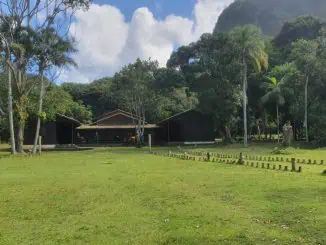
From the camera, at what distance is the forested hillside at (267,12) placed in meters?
130

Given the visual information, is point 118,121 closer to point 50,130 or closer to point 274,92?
point 50,130

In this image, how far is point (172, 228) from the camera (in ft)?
28.3

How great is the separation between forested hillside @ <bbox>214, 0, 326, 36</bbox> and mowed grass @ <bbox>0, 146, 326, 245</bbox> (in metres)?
119

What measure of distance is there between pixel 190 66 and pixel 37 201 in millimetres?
49695

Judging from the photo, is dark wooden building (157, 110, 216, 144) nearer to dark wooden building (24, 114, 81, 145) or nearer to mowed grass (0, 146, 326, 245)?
dark wooden building (24, 114, 81, 145)

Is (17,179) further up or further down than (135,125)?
further down

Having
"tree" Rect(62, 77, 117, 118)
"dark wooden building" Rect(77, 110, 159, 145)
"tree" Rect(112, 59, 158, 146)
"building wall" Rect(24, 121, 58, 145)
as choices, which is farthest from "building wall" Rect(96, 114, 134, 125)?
"tree" Rect(62, 77, 117, 118)

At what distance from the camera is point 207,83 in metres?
50.4

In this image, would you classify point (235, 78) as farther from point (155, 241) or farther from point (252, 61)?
point (155, 241)

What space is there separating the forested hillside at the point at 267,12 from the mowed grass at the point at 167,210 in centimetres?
→ 11917

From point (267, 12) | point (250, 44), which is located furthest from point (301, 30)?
point (267, 12)

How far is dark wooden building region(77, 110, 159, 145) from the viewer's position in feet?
194

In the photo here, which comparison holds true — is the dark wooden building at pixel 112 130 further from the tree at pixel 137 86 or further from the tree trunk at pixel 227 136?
the tree trunk at pixel 227 136

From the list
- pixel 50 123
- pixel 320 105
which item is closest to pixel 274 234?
pixel 320 105
